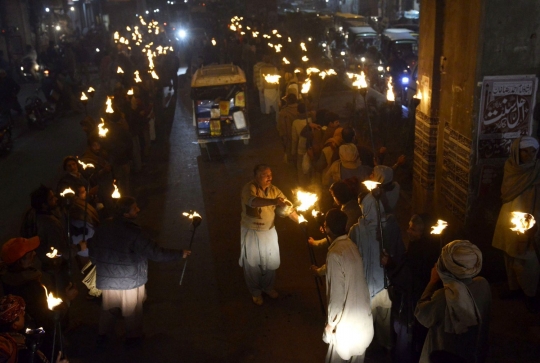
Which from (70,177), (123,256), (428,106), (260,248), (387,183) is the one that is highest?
(428,106)

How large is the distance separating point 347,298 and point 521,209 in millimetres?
2737

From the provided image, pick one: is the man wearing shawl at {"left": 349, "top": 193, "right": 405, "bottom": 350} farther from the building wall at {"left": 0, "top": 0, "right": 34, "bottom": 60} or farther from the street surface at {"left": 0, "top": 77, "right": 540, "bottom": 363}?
the building wall at {"left": 0, "top": 0, "right": 34, "bottom": 60}

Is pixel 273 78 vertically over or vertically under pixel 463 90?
under

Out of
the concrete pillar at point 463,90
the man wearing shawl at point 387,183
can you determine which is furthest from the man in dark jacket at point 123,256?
the concrete pillar at point 463,90

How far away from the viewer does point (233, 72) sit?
49.7ft

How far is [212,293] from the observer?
25.3 ft

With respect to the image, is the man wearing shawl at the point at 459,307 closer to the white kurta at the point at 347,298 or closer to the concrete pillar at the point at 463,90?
the white kurta at the point at 347,298

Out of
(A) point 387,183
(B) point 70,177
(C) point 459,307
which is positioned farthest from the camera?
(B) point 70,177

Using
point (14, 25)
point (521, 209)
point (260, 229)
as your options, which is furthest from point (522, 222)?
point (14, 25)

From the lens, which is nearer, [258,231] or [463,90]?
[258,231]

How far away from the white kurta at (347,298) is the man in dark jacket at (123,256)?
1924mm

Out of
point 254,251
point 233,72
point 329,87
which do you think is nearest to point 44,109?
point 233,72

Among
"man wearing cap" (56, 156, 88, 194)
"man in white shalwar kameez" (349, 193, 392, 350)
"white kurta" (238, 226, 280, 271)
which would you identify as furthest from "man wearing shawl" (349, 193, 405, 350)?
"man wearing cap" (56, 156, 88, 194)

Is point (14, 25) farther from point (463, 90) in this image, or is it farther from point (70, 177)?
point (463, 90)
